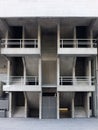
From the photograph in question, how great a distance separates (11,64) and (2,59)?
5.81 ft

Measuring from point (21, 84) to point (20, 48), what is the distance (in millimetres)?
2548

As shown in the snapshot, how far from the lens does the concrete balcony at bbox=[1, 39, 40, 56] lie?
1695cm

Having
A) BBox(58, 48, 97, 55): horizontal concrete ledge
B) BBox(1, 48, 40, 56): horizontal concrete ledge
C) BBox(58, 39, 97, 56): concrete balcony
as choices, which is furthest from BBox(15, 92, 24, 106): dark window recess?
BBox(58, 48, 97, 55): horizontal concrete ledge

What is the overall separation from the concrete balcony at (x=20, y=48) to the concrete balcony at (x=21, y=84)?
196cm

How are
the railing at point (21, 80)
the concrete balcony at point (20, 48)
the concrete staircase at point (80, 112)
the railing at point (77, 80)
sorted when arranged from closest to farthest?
the concrete balcony at point (20, 48) → the railing at point (77, 80) → the railing at point (21, 80) → the concrete staircase at point (80, 112)

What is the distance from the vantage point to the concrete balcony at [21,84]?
17156 millimetres

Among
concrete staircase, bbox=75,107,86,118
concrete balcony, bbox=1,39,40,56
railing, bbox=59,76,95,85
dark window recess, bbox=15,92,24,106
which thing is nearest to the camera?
concrete balcony, bbox=1,39,40,56

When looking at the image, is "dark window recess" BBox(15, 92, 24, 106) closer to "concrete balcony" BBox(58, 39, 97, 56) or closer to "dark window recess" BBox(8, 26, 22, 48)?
"dark window recess" BBox(8, 26, 22, 48)

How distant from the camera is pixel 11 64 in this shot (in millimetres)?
19062

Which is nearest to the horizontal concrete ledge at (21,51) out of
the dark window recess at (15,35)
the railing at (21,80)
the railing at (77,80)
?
the dark window recess at (15,35)

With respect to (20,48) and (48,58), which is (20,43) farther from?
(48,58)

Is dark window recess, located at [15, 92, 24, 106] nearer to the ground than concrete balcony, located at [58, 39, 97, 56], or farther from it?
nearer to the ground
